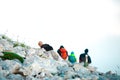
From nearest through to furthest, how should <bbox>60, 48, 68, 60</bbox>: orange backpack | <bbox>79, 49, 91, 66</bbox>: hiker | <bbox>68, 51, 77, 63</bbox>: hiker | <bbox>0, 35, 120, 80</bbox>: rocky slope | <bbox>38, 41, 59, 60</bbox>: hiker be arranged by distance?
<bbox>0, 35, 120, 80</bbox>: rocky slope
<bbox>79, 49, 91, 66</bbox>: hiker
<bbox>38, 41, 59, 60</bbox>: hiker
<bbox>68, 51, 77, 63</bbox>: hiker
<bbox>60, 48, 68, 60</bbox>: orange backpack

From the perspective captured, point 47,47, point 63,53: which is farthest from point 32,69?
point 63,53

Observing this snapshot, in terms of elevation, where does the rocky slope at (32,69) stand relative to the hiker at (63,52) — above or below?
below

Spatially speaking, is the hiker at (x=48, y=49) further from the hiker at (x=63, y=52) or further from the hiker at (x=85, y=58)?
the hiker at (x=85, y=58)

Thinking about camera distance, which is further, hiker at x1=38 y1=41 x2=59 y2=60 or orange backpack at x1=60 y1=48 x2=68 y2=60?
orange backpack at x1=60 y1=48 x2=68 y2=60

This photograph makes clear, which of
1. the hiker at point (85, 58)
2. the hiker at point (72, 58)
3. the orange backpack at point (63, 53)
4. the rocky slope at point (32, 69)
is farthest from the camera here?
the orange backpack at point (63, 53)

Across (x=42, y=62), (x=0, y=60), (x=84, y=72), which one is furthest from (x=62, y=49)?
(x=0, y=60)

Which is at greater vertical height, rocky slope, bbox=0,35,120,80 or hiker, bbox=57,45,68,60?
hiker, bbox=57,45,68,60

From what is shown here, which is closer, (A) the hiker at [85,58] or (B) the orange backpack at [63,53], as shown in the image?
(A) the hiker at [85,58]

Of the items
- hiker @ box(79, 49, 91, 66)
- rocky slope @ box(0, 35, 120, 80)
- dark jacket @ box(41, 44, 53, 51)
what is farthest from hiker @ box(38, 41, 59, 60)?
rocky slope @ box(0, 35, 120, 80)

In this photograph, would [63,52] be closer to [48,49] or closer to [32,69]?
[48,49]

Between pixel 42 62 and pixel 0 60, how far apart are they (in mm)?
3271

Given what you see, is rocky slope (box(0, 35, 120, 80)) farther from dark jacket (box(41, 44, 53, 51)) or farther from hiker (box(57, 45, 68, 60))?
hiker (box(57, 45, 68, 60))

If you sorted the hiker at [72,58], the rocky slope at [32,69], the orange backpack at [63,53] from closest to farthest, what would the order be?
the rocky slope at [32,69]
the hiker at [72,58]
the orange backpack at [63,53]

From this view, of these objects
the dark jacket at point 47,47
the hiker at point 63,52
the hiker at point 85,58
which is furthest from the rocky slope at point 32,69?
the hiker at point 63,52
